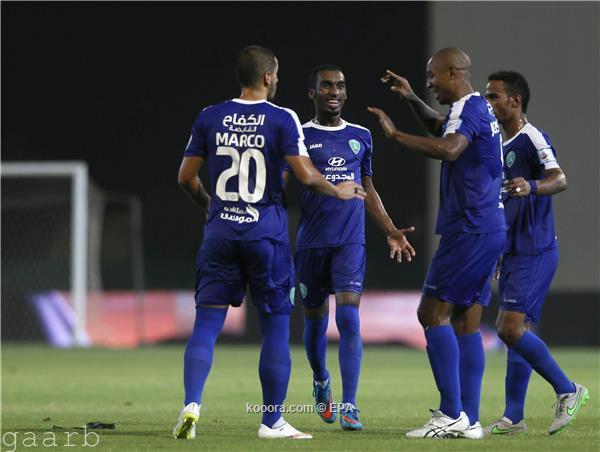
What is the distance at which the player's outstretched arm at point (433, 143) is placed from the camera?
595 centimetres

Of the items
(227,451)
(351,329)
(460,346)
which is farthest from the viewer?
(351,329)

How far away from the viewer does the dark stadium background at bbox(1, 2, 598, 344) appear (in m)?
21.5

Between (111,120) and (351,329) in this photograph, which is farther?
(111,120)

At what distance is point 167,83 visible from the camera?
891 inches

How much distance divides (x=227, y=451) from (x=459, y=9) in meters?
14.5

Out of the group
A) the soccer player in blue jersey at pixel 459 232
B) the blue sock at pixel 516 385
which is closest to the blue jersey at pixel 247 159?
the soccer player in blue jersey at pixel 459 232

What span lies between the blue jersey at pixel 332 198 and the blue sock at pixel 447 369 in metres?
1.36

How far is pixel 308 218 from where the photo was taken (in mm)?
7539

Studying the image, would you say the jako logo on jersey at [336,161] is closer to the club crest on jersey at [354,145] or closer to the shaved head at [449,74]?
the club crest on jersey at [354,145]

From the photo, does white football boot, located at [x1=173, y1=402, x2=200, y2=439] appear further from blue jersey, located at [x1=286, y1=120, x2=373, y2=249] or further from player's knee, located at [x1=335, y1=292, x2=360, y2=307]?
blue jersey, located at [x1=286, y1=120, x2=373, y2=249]

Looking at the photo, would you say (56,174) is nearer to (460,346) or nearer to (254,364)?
(254,364)

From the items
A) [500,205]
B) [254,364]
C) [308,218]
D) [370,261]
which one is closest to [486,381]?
[254,364]

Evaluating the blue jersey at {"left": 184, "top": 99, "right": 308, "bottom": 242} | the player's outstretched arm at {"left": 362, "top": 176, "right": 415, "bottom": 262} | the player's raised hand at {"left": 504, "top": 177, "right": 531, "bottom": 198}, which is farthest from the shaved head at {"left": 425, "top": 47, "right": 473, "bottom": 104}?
the player's outstretched arm at {"left": 362, "top": 176, "right": 415, "bottom": 262}

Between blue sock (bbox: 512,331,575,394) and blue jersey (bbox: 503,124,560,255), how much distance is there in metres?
0.51
